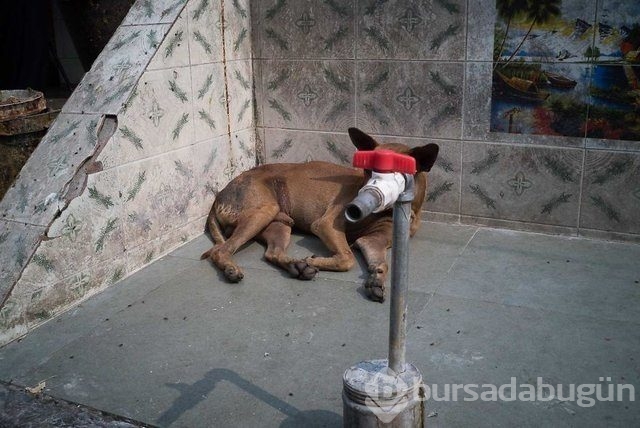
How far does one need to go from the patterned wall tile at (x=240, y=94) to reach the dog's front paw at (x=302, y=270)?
5.48 ft

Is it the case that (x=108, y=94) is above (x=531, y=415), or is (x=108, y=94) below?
above

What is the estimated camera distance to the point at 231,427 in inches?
116

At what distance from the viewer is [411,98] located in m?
5.27

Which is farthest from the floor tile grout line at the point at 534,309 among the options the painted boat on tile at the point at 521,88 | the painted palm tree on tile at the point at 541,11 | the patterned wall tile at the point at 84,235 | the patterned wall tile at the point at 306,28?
the patterned wall tile at the point at 306,28

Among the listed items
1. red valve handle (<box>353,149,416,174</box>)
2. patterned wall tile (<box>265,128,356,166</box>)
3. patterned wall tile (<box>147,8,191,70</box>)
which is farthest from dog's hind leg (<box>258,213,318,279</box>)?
red valve handle (<box>353,149,416,174</box>)

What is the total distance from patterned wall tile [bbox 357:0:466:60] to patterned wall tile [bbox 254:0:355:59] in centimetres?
13

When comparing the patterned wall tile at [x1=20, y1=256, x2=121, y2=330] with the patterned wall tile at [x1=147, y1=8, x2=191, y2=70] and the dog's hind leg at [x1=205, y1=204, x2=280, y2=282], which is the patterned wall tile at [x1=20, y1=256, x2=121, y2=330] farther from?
the patterned wall tile at [x1=147, y1=8, x2=191, y2=70]

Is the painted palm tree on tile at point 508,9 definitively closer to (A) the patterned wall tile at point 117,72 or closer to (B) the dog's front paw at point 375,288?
(B) the dog's front paw at point 375,288

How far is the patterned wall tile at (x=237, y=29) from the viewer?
17.9ft

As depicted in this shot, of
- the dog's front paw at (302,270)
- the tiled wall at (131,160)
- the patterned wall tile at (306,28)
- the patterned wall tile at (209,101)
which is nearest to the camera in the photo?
the tiled wall at (131,160)

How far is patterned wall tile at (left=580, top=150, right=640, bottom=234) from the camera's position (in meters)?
4.73

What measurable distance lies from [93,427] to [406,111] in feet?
11.0

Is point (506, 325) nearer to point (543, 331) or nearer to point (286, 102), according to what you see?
point (543, 331)

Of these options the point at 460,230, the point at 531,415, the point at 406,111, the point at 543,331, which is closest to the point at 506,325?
the point at 543,331
